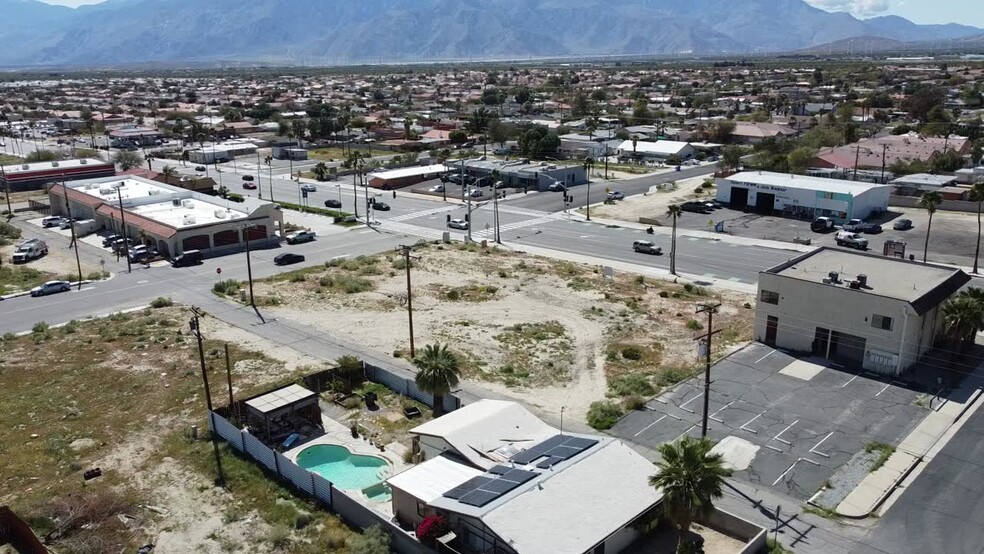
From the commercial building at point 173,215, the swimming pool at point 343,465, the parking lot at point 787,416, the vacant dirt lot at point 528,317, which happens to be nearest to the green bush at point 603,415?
the parking lot at point 787,416

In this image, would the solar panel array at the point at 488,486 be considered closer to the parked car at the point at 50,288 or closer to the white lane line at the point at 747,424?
the white lane line at the point at 747,424

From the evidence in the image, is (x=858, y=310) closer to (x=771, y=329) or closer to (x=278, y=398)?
(x=771, y=329)

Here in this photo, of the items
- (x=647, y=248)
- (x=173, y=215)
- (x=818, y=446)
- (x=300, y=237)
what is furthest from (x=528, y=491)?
(x=173, y=215)

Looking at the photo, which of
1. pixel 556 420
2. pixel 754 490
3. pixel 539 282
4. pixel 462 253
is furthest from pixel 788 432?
pixel 462 253

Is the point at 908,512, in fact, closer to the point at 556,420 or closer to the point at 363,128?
the point at 556,420

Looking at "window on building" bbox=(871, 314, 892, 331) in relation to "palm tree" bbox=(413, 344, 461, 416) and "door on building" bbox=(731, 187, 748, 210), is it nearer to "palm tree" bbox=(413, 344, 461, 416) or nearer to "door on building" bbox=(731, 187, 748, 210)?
"palm tree" bbox=(413, 344, 461, 416)

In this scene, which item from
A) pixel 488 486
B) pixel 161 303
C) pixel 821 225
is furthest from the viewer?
pixel 821 225
